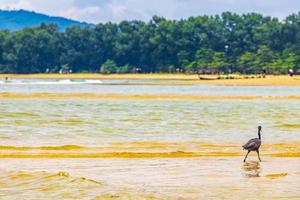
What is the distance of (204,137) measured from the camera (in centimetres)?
3064

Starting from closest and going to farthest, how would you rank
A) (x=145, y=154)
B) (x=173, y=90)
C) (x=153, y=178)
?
(x=153, y=178), (x=145, y=154), (x=173, y=90)

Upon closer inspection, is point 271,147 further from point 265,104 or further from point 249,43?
point 249,43

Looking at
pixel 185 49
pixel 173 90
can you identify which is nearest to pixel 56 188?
pixel 173 90

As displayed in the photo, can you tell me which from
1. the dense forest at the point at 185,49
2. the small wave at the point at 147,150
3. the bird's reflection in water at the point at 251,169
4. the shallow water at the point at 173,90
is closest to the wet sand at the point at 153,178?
the bird's reflection in water at the point at 251,169

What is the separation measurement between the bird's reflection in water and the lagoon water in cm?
2

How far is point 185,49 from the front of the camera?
183750 millimetres

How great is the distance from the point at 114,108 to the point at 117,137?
61.5 feet

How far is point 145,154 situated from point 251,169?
15.0 feet

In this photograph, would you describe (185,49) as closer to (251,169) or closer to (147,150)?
(147,150)

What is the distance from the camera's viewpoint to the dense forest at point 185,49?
168750 mm

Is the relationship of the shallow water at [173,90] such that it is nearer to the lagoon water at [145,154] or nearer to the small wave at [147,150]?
the lagoon water at [145,154]

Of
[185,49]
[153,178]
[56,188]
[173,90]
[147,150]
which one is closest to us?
[56,188]

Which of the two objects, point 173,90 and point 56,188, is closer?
point 56,188

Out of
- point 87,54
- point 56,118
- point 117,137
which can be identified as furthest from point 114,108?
point 87,54
